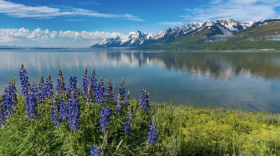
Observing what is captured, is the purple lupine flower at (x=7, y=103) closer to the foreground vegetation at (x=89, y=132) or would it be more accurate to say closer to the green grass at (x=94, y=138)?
the foreground vegetation at (x=89, y=132)

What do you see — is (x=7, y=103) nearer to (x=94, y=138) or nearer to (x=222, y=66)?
(x=94, y=138)

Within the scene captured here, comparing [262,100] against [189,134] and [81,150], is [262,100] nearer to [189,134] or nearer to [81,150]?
[189,134]

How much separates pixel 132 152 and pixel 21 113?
4.90m

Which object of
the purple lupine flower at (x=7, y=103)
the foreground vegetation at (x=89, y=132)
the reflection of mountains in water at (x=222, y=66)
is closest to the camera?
the foreground vegetation at (x=89, y=132)

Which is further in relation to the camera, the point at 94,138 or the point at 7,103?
the point at 7,103

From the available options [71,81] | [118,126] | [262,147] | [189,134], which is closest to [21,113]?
[71,81]

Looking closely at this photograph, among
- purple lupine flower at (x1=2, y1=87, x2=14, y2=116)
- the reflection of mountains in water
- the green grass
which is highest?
purple lupine flower at (x1=2, y1=87, x2=14, y2=116)

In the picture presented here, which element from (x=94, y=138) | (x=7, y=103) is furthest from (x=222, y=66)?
(x=7, y=103)

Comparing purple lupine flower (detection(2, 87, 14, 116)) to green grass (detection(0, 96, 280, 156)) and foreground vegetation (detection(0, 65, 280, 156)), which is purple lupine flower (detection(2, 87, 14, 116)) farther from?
green grass (detection(0, 96, 280, 156))

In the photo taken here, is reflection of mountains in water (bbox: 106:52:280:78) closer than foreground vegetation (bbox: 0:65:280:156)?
No

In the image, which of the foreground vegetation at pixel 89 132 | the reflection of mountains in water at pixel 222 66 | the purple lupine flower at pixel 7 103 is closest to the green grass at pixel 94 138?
the foreground vegetation at pixel 89 132

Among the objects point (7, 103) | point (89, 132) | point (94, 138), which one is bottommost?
point (89, 132)

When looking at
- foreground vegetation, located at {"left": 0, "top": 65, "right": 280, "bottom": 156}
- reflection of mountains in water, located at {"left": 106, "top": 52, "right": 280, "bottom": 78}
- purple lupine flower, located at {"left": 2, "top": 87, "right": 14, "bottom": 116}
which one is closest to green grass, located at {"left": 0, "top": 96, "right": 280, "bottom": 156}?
foreground vegetation, located at {"left": 0, "top": 65, "right": 280, "bottom": 156}

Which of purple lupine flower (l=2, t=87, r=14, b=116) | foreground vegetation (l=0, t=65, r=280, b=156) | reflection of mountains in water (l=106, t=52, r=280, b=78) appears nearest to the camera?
foreground vegetation (l=0, t=65, r=280, b=156)
